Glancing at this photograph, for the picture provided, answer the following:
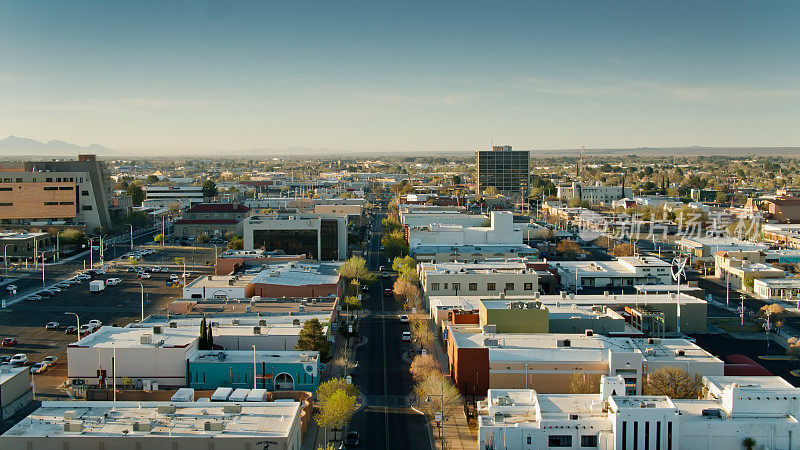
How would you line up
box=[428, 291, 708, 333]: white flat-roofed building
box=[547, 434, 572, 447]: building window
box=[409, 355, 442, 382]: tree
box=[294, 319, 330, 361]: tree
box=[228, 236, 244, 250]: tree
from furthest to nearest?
box=[228, 236, 244, 250]: tree
box=[428, 291, 708, 333]: white flat-roofed building
box=[294, 319, 330, 361]: tree
box=[409, 355, 442, 382]: tree
box=[547, 434, 572, 447]: building window

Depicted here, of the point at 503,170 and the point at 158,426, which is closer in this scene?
the point at 158,426

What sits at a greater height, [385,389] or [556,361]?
[556,361]

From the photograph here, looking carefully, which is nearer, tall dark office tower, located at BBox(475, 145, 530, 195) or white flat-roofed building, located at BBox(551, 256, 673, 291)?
white flat-roofed building, located at BBox(551, 256, 673, 291)

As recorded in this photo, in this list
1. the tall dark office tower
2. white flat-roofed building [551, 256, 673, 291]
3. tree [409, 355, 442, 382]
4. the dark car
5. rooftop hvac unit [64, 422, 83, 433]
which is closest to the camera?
rooftop hvac unit [64, 422, 83, 433]

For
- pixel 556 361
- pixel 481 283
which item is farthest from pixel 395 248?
pixel 556 361

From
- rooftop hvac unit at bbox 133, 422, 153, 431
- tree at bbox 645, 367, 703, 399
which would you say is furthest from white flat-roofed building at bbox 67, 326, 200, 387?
tree at bbox 645, 367, 703, 399

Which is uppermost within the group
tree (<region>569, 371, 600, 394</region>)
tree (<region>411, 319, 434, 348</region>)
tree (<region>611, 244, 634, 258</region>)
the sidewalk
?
tree (<region>611, 244, 634, 258</region>)

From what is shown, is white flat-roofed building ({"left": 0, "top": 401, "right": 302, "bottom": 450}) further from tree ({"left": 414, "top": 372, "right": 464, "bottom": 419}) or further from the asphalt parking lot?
the asphalt parking lot

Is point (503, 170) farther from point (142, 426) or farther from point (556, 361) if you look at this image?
point (142, 426)

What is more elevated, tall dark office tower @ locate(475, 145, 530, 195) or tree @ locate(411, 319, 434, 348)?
tall dark office tower @ locate(475, 145, 530, 195)
